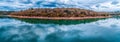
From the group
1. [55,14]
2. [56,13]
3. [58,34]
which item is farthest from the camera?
[56,13]

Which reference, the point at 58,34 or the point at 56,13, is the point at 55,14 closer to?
the point at 56,13

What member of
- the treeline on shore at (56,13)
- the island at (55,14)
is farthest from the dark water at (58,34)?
the treeline on shore at (56,13)

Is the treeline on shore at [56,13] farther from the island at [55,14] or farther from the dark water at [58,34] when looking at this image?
the dark water at [58,34]

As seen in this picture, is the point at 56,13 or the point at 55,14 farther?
the point at 56,13

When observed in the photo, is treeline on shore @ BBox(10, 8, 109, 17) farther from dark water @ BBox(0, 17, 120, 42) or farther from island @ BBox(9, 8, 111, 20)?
dark water @ BBox(0, 17, 120, 42)

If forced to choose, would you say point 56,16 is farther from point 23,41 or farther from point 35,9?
point 23,41

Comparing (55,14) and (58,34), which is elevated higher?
(58,34)

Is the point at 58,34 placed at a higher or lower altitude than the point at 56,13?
higher

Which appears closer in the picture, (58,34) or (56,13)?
(58,34)

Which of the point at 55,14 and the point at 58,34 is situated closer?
the point at 58,34

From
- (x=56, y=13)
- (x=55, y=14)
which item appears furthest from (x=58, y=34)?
(x=56, y=13)

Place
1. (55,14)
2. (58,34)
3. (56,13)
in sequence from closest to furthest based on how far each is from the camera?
(58,34) → (55,14) → (56,13)
